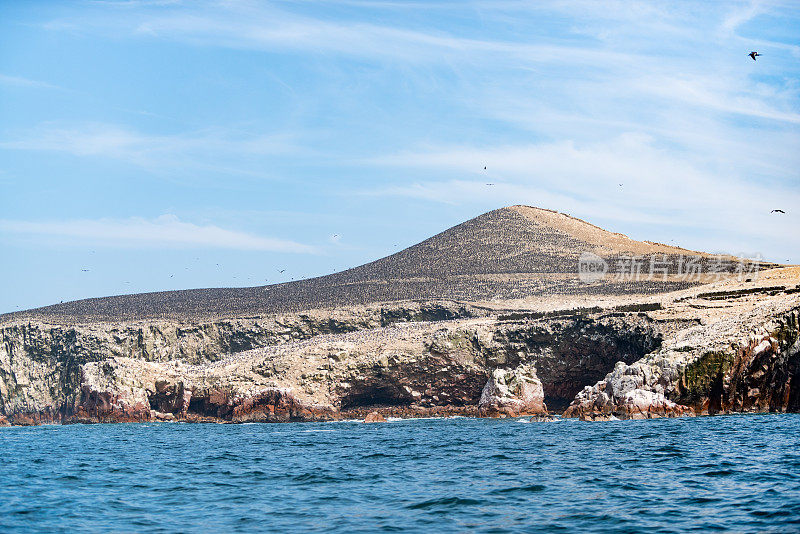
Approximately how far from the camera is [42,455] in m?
45.6

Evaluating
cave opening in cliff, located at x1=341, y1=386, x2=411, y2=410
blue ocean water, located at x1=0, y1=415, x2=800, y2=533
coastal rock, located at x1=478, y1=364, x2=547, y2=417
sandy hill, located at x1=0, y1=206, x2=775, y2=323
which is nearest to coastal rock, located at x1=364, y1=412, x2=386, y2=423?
cave opening in cliff, located at x1=341, y1=386, x2=411, y2=410

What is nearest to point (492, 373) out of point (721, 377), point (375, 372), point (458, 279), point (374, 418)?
point (374, 418)

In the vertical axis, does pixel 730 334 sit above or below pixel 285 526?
above

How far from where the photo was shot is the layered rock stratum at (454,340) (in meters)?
57.0

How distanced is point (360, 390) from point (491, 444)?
43307 mm

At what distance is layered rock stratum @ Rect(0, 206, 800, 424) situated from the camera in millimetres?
56969

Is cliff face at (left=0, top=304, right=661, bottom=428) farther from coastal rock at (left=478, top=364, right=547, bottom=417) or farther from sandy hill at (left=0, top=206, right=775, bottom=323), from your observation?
sandy hill at (left=0, top=206, right=775, bottom=323)

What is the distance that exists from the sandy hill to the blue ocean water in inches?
2574

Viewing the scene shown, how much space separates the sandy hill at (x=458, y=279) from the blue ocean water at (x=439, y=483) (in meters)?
65.4

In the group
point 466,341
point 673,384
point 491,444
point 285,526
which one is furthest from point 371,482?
point 466,341

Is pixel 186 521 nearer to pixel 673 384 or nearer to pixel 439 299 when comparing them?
pixel 673 384

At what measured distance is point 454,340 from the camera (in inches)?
3295

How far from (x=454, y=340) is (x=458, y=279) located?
43.9 metres

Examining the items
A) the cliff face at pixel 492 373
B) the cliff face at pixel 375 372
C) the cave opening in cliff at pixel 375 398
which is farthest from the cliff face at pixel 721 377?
the cave opening in cliff at pixel 375 398
